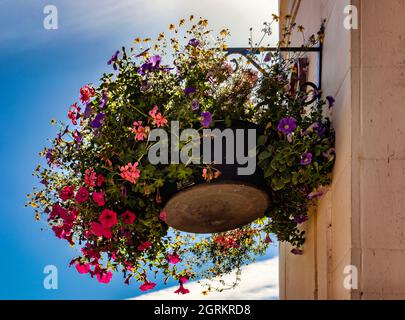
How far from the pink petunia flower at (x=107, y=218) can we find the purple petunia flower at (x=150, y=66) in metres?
0.80

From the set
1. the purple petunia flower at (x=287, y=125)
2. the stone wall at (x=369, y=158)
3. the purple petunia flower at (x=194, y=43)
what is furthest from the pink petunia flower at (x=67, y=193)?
the stone wall at (x=369, y=158)

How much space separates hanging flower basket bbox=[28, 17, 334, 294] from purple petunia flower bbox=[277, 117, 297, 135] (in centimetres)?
1

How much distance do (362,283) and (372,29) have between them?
4.35 ft

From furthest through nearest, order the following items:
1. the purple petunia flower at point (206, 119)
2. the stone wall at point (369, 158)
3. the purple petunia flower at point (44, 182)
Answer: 1. the purple petunia flower at point (44, 182)
2. the purple petunia flower at point (206, 119)
3. the stone wall at point (369, 158)

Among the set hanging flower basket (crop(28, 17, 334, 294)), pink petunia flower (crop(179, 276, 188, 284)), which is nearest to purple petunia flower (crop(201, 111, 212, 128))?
hanging flower basket (crop(28, 17, 334, 294))

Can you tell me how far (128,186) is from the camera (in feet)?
18.0

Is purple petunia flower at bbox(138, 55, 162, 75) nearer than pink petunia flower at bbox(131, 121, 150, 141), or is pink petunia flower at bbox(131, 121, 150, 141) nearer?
pink petunia flower at bbox(131, 121, 150, 141)

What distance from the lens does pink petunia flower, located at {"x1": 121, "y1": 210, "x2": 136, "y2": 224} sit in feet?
17.9

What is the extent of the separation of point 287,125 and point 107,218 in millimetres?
1077

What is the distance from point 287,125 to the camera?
5277mm

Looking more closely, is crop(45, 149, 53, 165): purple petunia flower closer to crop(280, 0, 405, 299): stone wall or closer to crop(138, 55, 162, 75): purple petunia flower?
crop(138, 55, 162, 75): purple petunia flower

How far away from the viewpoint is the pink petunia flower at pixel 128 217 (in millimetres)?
5465

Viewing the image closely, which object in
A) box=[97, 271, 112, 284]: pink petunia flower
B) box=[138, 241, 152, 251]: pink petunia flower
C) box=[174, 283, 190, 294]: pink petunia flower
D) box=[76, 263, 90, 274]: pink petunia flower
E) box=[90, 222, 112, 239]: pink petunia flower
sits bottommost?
box=[174, 283, 190, 294]: pink petunia flower

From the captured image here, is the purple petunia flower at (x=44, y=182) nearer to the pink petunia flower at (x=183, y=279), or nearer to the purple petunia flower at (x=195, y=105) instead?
the pink petunia flower at (x=183, y=279)
